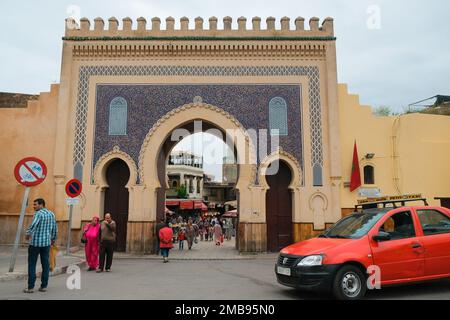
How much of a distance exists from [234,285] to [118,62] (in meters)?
11.3

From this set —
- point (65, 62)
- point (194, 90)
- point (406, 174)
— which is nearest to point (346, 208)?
point (406, 174)

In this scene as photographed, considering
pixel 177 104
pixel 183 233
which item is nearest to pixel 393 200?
pixel 177 104

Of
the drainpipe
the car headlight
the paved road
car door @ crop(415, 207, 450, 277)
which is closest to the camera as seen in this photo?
the car headlight

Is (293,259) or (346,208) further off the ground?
(346,208)

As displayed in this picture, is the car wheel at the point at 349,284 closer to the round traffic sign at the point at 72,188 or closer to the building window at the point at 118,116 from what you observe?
the round traffic sign at the point at 72,188

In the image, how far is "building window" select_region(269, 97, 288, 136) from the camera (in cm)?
1575

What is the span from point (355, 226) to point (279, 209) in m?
8.66

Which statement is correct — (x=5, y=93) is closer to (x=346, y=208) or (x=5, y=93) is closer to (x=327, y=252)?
(x=346, y=208)

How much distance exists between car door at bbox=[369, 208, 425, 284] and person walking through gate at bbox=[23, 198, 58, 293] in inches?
216

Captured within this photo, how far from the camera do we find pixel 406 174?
15703mm

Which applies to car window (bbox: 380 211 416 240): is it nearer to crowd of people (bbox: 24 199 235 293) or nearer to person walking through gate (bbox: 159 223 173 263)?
crowd of people (bbox: 24 199 235 293)

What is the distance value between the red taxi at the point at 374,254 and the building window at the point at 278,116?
8.54m

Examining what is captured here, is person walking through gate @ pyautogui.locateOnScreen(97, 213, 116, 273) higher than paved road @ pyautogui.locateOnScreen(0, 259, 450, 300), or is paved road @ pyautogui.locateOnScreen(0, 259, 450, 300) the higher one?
person walking through gate @ pyautogui.locateOnScreen(97, 213, 116, 273)

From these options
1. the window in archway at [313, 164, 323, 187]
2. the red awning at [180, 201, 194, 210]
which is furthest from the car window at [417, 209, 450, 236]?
the red awning at [180, 201, 194, 210]
